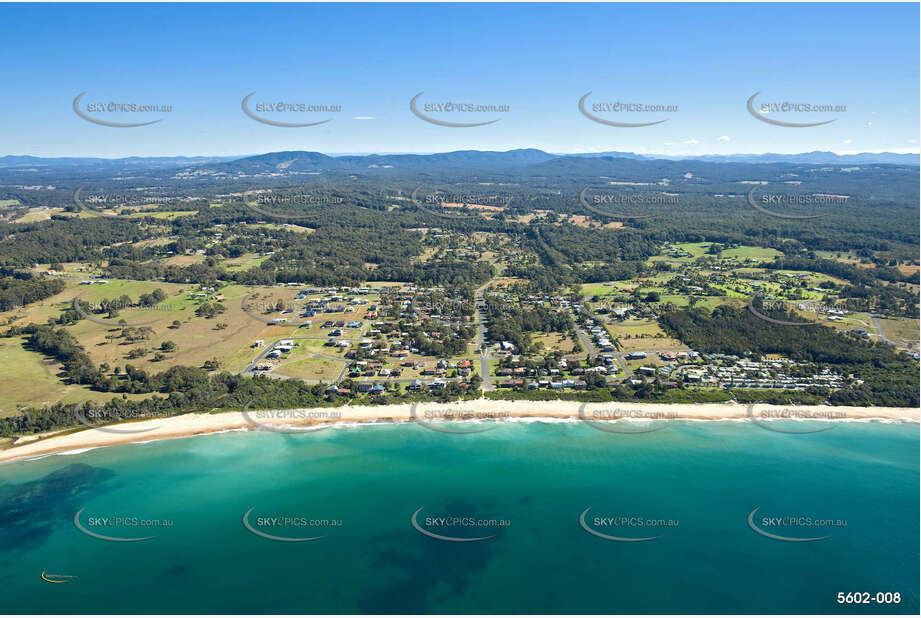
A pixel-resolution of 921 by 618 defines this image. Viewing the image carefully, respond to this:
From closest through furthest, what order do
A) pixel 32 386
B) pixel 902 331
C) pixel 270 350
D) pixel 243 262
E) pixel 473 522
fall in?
pixel 473 522, pixel 32 386, pixel 270 350, pixel 902 331, pixel 243 262

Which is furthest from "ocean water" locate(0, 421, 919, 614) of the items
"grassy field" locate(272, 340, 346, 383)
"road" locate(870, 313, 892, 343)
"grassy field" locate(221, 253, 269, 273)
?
"grassy field" locate(221, 253, 269, 273)

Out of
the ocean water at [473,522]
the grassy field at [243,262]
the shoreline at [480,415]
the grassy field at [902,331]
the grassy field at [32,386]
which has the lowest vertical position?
the ocean water at [473,522]

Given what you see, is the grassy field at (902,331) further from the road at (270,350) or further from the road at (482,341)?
the road at (270,350)

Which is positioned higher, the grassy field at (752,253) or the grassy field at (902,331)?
the grassy field at (752,253)

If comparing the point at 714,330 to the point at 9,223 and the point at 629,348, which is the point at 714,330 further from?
the point at 9,223

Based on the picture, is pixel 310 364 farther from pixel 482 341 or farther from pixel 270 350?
pixel 482 341

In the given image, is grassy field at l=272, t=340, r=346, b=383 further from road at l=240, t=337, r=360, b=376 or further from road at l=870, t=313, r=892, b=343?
road at l=870, t=313, r=892, b=343

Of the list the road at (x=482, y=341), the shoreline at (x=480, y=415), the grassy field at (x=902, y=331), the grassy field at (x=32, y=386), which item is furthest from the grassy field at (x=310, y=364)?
the grassy field at (x=902, y=331)

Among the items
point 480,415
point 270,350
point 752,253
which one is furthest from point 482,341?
point 752,253
